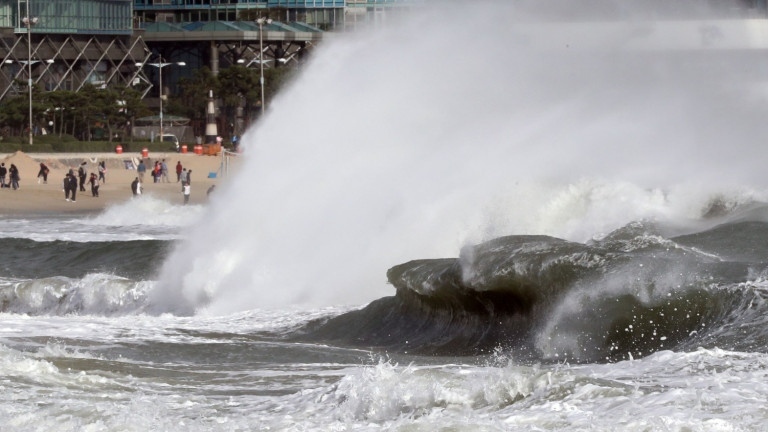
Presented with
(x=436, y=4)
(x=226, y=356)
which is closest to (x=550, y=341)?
(x=226, y=356)

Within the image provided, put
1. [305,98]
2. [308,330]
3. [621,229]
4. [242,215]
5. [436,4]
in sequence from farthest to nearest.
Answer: [436,4]
[305,98]
[242,215]
[621,229]
[308,330]

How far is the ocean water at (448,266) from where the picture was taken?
29.8ft

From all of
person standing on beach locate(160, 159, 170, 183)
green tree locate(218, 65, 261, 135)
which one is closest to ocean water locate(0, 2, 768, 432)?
person standing on beach locate(160, 159, 170, 183)

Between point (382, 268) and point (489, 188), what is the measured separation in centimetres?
184

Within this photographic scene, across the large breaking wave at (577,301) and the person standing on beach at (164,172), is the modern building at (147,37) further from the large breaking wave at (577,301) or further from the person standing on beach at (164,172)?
the large breaking wave at (577,301)

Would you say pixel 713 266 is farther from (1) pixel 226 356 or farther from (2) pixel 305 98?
(2) pixel 305 98

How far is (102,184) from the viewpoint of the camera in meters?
57.8

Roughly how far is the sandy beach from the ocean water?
16.5 m

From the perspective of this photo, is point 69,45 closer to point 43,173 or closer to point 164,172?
point 164,172

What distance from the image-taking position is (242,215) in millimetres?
19859

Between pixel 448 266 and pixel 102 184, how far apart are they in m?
44.6

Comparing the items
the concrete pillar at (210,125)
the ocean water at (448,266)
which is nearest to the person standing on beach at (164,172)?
the concrete pillar at (210,125)

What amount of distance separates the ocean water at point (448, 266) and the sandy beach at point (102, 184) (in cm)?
1647

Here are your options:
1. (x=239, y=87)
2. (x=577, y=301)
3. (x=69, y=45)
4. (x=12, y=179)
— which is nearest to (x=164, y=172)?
(x=12, y=179)
